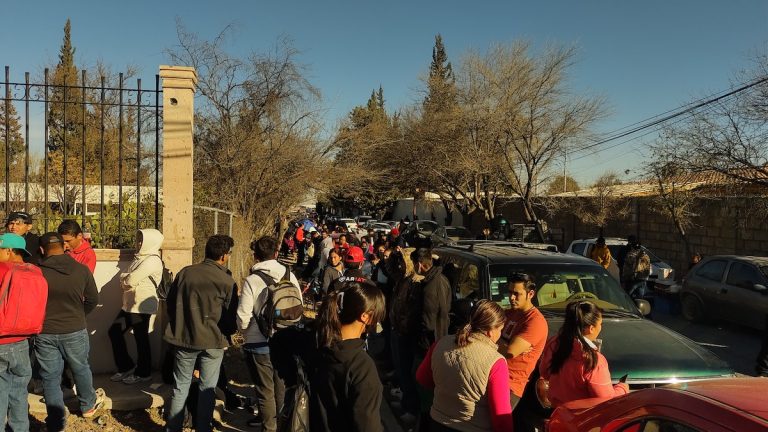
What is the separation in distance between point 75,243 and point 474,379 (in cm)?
431

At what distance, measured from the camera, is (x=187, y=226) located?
6531 mm

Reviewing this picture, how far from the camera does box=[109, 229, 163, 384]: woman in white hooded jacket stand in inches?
225

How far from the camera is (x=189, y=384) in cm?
482

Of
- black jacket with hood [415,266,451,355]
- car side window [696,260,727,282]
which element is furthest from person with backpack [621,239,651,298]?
black jacket with hood [415,266,451,355]

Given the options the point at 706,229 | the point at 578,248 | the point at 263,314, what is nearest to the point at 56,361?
the point at 263,314

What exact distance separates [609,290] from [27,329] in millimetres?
5048

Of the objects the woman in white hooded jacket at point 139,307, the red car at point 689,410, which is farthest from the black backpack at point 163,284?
the red car at point 689,410

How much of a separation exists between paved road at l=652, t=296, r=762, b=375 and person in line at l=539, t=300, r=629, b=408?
226 inches

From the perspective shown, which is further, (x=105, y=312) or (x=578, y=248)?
(x=578, y=248)

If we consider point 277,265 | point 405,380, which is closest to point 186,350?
point 277,265

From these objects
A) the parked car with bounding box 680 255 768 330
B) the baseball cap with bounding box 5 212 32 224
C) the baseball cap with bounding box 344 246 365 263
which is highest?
the baseball cap with bounding box 5 212 32 224

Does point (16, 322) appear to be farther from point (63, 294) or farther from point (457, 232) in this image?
point (457, 232)

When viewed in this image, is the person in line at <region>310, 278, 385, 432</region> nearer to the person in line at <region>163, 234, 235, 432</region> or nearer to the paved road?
the person in line at <region>163, 234, 235, 432</region>

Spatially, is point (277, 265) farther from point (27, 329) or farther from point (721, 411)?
point (721, 411)
